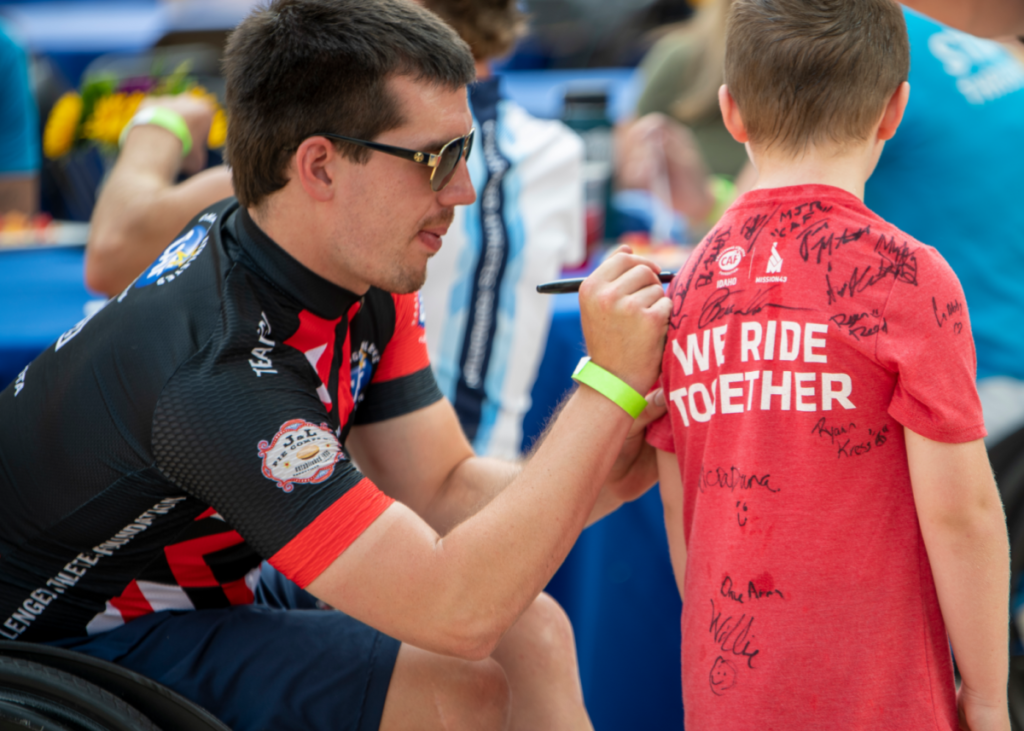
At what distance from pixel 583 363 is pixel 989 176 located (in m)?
0.89

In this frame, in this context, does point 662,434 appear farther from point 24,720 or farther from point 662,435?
point 24,720

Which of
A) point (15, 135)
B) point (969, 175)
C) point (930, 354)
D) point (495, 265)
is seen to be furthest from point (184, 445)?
point (15, 135)

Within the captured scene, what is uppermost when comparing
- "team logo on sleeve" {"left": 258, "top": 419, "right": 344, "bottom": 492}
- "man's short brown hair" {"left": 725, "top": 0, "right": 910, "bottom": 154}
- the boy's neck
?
"man's short brown hair" {"left": 725, "top": 0, "right": 910, "bottom": 154}

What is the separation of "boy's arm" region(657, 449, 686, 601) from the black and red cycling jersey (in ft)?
1.23

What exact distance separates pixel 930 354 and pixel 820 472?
17 centimetres

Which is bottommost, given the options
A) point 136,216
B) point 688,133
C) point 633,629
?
point 633,629

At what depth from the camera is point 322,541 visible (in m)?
1.08

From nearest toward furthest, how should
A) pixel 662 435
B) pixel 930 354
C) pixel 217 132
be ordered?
pixel 930 354 → pixel 662 435 → pixel 217 132

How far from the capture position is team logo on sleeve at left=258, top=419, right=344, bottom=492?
108 centimetres

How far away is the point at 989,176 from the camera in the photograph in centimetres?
158

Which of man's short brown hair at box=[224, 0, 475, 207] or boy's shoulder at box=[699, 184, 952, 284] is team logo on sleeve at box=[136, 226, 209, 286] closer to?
man's short brown hair at box=[224, 0, 475, 207]

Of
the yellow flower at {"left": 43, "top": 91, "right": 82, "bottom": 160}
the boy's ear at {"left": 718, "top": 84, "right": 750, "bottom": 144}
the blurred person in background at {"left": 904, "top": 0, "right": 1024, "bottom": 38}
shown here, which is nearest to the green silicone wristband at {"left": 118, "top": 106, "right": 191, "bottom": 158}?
the yellow flower at {"left": 43, "top": 91, "right": 82, "bottom": 160}

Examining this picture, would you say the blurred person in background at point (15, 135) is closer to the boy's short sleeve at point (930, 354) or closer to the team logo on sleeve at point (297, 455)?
the team logo on sleeve at point (297, 455)

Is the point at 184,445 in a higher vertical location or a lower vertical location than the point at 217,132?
higher
